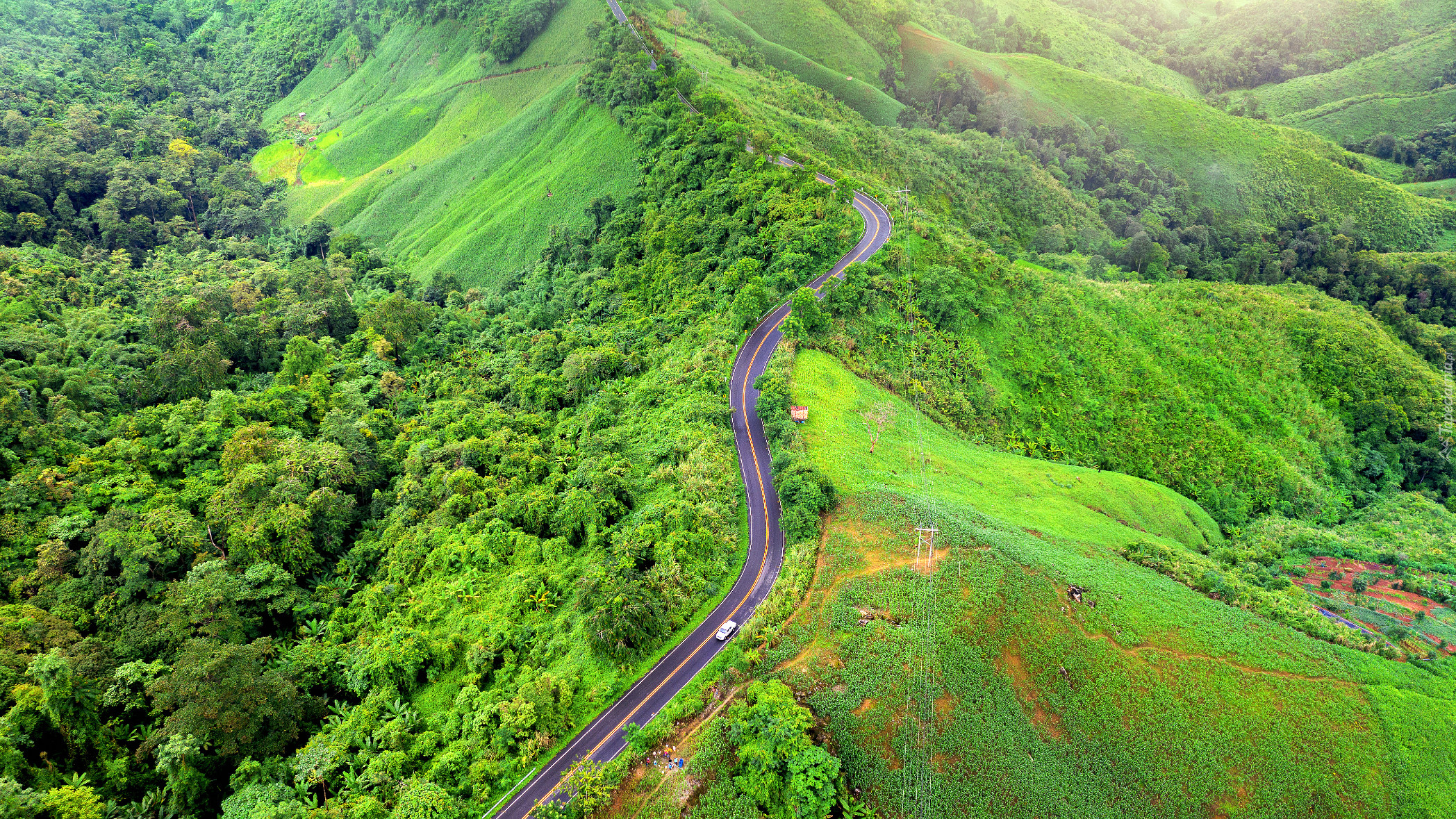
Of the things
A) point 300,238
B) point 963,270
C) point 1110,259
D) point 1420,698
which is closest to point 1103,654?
point 1420,698

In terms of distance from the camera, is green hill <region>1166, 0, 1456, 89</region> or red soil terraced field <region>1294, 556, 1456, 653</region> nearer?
red soil terraced field <region>1294, 556, 1456, 653</region>

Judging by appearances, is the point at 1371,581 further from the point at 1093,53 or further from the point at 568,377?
the point at 1093,53

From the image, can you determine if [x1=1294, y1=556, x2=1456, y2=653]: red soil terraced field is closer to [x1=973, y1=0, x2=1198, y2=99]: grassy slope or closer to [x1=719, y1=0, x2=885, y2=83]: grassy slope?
[x1=719, y1=0, x2=885, y2=83]: grassy slope

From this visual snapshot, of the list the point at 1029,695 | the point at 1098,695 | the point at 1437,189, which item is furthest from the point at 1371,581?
the point at 1437,189

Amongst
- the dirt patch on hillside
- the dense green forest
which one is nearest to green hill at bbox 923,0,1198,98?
the dense green forest

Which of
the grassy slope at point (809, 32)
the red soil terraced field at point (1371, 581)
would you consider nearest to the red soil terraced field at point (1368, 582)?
the red soil terraced field at point (1371, 581)

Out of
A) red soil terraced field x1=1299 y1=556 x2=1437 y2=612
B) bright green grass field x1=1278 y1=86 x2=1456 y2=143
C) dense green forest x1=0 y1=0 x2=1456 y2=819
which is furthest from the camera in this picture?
bright green grass field x1=1278 y1=86 x2=1456 y2=143
